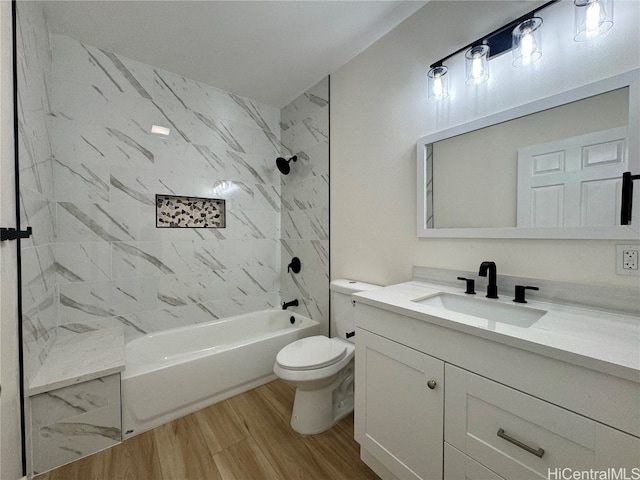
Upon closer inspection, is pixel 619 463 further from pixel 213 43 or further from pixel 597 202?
pixel 213 43

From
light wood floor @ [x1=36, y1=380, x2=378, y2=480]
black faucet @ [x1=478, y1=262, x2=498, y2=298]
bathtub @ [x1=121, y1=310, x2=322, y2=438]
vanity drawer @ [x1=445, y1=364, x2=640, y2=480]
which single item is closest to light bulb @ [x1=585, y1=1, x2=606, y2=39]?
black faucet @ [x1=478, y1=262, x2=498, y2=298]

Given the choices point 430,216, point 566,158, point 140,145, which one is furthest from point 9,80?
point 566,158

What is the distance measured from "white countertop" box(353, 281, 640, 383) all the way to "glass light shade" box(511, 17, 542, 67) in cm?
107

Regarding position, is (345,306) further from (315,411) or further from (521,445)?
(521,445)

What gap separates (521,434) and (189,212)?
253 cm

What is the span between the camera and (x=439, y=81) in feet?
4.73

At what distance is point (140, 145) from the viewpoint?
2.09m

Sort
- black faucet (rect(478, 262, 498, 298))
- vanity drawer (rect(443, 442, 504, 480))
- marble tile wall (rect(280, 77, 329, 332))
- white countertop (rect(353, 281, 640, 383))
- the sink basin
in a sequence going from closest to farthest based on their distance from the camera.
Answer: white countertop (rect(353, 281, 640, 383)) → vanity drawer (rect(443, 442, 504, 480)) → the sink basin → black faucet (rect(478, 262, 498, 298)) → marble tile wall (rect(280, 77, 329, 332))

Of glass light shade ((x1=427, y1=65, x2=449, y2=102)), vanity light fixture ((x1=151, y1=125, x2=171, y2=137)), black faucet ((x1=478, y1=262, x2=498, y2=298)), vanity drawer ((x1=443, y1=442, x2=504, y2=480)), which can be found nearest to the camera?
vanity drawer ((x1=443, y1=442, x2=504, y2=480))

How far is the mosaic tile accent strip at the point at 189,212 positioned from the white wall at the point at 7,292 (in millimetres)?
1145

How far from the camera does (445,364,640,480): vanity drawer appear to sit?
0.61 meters

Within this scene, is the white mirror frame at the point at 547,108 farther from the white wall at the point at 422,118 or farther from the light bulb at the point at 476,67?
the light bulb at the point at 476,67

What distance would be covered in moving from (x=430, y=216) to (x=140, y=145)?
2278 millimetres

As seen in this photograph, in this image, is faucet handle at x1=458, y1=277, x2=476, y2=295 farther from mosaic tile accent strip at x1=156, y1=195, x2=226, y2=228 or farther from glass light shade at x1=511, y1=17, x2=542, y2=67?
mosaic tile accent strip at x1=156, y1=195, x2=226, y2=228
